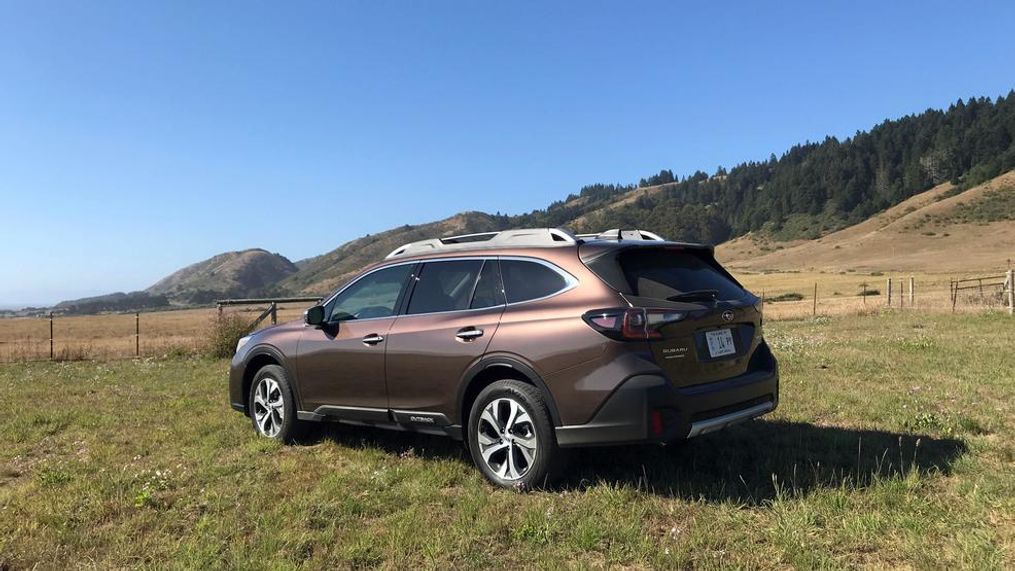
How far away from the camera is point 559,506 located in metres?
3.97

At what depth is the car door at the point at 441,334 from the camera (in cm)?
454

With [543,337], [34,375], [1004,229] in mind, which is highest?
[1004,229]

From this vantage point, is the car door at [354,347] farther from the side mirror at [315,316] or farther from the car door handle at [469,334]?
the car door handle at [469,334]

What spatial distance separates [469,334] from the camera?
14.8 ft

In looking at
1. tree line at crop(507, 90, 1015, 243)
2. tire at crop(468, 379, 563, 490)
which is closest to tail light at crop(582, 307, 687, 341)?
tire at crop(468, 379, 563, 490)

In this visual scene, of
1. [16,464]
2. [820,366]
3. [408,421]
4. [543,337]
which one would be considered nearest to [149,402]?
[16,464]

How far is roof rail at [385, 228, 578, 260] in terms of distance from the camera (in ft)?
15.0

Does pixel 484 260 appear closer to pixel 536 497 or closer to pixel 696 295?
pixel 696 295

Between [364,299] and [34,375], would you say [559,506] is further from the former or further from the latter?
[34,375]

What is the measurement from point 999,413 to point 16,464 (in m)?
8.78

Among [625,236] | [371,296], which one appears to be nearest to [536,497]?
[625,236]

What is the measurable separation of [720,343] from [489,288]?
1.61m

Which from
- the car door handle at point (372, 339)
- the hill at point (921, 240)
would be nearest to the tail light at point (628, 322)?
the car door handle at point (372, 339)

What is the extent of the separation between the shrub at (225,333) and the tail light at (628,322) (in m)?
14.0
